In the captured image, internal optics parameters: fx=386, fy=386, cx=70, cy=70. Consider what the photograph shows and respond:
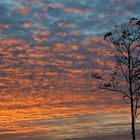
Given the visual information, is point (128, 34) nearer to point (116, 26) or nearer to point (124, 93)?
point (116, 26)

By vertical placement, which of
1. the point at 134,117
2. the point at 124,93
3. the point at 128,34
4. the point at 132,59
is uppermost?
the point at 128,34

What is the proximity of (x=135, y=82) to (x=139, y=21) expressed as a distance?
23.2 ft

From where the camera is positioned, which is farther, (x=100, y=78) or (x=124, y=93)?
(x=100, y=78)

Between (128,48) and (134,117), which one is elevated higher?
(128,48)

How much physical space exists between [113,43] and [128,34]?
2.38 meters

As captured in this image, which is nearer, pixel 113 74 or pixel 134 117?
pixel 134 117

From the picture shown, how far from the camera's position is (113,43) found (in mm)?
46156

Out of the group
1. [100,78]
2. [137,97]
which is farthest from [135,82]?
[100,78]

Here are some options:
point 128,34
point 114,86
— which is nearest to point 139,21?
point 128,34

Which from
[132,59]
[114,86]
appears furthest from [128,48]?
[114,86]

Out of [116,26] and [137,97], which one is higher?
[116,26]

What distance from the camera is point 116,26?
44.1 meters

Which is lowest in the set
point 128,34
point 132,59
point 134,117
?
point 134,117

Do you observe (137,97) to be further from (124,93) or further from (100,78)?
(100,78)
